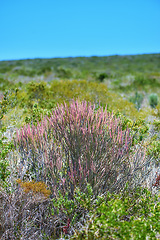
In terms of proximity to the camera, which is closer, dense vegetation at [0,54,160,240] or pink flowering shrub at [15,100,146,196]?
dense vegetation at [0,54,160,240]

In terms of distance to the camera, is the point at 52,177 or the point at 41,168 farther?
the point at 41,168

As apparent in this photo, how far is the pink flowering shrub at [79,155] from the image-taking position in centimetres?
327

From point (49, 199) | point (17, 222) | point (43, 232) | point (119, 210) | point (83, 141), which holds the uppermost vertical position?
point (83, 141)

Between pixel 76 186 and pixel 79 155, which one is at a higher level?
pixel 79 155

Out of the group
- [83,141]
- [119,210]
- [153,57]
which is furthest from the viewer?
[153,57]

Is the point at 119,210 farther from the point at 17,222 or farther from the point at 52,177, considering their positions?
the point at 17,222

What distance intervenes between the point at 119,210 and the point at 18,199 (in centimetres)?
143

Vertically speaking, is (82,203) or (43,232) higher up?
(82,203)

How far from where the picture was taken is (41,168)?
355 cm

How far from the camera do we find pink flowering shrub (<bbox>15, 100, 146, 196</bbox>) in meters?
3.27

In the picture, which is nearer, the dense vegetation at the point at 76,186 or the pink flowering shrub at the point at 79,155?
the dense vegetation at the point at 76,186

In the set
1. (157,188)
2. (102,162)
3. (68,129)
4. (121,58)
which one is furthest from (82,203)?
(121,58)

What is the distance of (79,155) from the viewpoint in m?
3.34

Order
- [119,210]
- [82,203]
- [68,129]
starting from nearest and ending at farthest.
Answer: [119,210] < [82,203] < [68,129]
